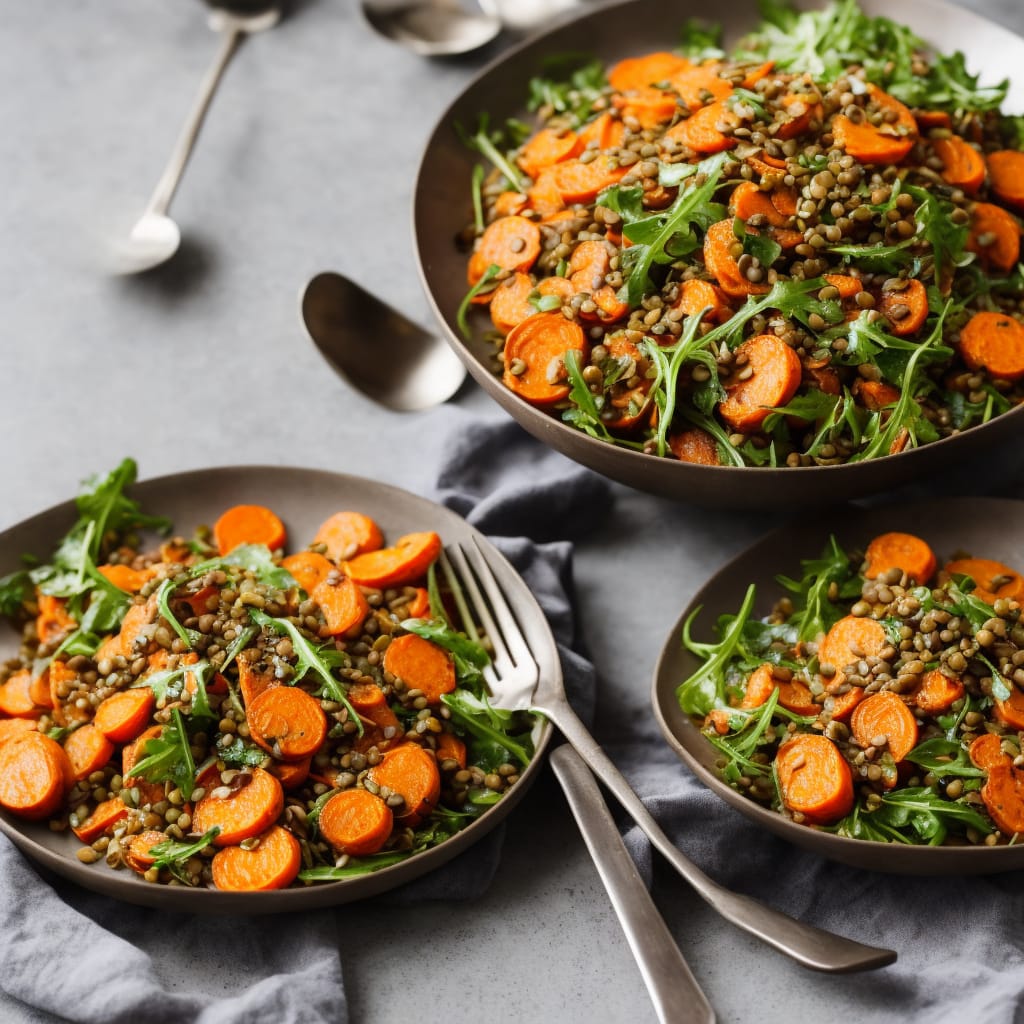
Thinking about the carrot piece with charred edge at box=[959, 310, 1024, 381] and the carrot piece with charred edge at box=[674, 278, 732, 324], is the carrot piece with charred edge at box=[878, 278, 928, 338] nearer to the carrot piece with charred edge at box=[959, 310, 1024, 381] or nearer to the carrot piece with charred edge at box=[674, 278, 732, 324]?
the carrot piece with charred edge at box=[959, 310, 1024, 381]

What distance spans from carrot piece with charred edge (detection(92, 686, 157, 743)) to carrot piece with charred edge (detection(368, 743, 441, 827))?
0.48 metres

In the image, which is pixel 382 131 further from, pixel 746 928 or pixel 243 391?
pixel 746 928

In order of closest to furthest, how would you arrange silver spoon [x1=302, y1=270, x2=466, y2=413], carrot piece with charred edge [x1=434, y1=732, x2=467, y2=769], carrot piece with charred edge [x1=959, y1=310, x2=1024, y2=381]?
1. carrot piece with charred edge [x1=434, y1=732, x2=467, y2=769]
2. carrot piece with charred edge [x1=959, y1=310, x2=1024, y2=381]
3. silver spoon [x1=302, y1=270, x2=466, y2=413]

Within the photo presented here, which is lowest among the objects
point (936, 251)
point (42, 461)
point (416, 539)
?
point (42, 461)

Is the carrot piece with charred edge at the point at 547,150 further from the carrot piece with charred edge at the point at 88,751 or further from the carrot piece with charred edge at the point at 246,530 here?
the carrot piece with charred edge at the point at 88,751

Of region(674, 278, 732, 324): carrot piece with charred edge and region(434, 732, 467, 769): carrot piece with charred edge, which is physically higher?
region(674, 278, 732, 324): carrot piece with charred edge

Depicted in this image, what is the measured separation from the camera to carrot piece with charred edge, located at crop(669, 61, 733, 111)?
3.19 m

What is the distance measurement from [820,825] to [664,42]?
7.52 ft

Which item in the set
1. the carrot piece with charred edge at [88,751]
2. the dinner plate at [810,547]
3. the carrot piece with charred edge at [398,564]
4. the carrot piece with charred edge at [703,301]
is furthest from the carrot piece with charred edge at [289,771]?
the carrot piece with charred edge at [703,301]

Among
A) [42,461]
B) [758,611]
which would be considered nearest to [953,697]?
[758,611]

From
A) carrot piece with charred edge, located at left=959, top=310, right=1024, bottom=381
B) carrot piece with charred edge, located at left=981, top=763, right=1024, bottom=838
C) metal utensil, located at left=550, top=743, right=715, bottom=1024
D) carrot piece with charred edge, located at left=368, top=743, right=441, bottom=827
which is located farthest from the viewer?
carrot piece with charred edge, located at left=959, top=310, right=1024, bottom=381

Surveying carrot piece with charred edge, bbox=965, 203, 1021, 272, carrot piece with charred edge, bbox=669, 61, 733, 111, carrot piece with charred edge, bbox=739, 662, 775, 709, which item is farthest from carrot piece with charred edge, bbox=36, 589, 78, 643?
carrot piece with charred edge, bbox=965, 203, 1021, 272

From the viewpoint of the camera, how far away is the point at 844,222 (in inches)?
116

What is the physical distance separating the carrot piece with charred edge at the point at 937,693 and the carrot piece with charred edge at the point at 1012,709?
77 millimetres
